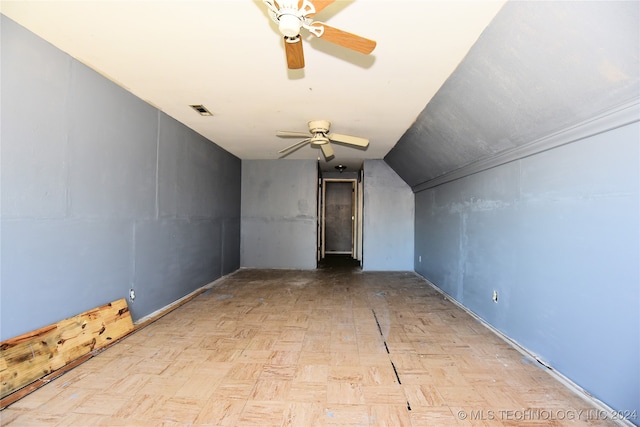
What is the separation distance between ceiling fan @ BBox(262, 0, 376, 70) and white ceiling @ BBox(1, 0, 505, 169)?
0.76ft

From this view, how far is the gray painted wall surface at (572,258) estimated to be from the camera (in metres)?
1.56

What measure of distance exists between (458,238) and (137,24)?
12.6ft

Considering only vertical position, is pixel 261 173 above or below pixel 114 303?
above

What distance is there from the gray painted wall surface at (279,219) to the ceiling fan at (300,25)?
14.4 feet

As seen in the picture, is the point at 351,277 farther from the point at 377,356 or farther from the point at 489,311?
the point at 377,356

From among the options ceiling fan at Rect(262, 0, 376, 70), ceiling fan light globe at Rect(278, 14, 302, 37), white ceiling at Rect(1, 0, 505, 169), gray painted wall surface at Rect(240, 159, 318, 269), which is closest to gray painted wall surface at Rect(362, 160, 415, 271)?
gray painted wall surface at Rect(240, 159, 318, 269)

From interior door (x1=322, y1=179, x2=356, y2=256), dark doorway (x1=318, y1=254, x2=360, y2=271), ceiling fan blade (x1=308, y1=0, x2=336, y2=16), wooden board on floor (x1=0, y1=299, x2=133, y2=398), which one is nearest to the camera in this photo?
ceiling fan blade (x1=308, y1=0, x2=336, y2=16)

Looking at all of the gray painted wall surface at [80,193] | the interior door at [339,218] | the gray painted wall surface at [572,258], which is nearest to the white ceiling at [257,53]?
the gray painted wall surface at [80,193]

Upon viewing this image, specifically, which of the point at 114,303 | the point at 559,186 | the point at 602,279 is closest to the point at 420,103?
the point at 559,186

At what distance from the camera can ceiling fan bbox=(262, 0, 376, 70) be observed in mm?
1354

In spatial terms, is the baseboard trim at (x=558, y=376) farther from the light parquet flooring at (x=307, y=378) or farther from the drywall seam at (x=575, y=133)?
the drywall seam at (x=575, y=133)

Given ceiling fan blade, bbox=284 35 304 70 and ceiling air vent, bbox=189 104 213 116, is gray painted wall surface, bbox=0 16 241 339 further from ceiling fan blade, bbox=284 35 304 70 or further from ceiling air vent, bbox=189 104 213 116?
ceiling fan blade, bbox=284 35 304 70

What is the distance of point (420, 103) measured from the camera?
298cm

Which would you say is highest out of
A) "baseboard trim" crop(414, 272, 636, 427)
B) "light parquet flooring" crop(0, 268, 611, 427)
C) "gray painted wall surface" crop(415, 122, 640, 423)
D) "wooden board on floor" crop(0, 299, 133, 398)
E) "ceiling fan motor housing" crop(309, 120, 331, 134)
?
"ceiling fan motor housing" crop(309, 120, 331, 134)
